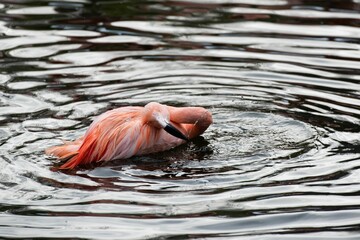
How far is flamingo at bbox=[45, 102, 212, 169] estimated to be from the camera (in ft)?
26.2

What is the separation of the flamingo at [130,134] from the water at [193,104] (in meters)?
0.11

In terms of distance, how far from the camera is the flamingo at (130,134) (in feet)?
26.2

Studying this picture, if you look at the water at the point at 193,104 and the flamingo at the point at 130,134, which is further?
the flamingo at the point at 130,134

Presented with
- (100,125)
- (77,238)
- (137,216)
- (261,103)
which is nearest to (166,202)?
(137,216)

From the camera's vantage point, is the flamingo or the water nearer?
the water

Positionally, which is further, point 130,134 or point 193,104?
point 193,104

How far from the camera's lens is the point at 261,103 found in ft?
31.3

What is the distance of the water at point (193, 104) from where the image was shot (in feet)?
22.4

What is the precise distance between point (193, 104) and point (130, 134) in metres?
1.66

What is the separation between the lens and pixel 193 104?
380 inches

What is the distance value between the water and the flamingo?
107mm

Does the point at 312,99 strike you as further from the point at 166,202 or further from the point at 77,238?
the point at 77,238

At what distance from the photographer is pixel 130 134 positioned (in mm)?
8109

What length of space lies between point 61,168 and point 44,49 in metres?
4.00
